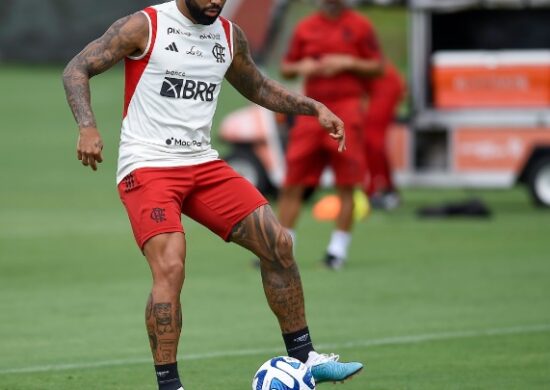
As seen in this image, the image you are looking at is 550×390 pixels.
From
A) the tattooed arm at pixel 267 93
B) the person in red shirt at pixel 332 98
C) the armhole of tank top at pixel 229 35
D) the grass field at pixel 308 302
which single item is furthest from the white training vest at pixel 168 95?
the person in red shirt at pixel 332 98

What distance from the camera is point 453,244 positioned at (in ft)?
53.6

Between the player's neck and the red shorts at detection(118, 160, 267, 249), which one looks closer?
the red shorts at detection(118, 160, 267, 249)

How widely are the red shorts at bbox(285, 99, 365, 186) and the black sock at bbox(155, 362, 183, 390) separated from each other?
6.34m

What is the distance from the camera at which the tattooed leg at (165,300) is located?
7816 mm

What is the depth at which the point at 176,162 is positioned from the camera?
26.9 ft

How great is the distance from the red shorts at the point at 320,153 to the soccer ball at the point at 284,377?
5.97 meters

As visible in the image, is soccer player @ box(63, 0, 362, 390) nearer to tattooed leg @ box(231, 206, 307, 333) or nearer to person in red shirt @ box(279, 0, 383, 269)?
tattooed leg @ box(231, 206, 307, 333)

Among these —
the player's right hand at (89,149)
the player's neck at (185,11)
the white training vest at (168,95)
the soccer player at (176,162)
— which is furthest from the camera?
the player's neck at (185,11)

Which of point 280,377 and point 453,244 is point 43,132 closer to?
point 453,244

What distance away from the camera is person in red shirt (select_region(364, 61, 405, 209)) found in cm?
2002

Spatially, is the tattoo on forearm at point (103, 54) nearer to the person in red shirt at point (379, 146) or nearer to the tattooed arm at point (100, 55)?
the tattooed arm at point (100, 55)

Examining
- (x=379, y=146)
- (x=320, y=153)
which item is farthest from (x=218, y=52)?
(x=379, y=146)

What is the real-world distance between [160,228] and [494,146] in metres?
12.7

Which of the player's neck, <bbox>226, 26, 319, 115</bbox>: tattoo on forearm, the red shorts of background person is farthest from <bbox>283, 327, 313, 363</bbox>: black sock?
the red shorts of background person
